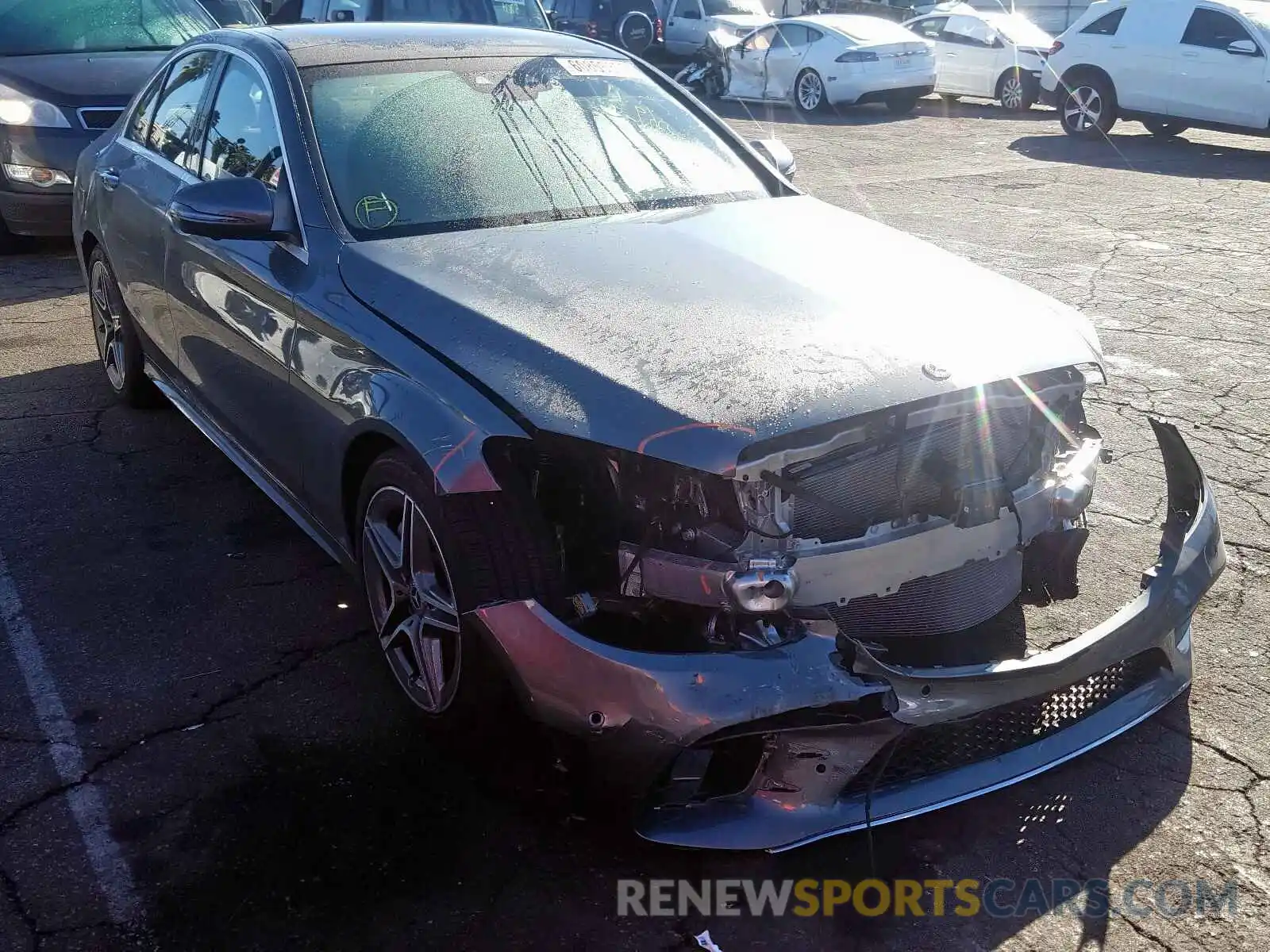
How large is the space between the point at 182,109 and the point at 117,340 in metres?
1.28

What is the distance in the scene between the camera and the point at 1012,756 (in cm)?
294

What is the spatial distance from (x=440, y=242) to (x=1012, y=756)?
6.84ft

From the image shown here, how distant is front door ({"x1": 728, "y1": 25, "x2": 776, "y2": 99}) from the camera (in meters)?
18.3

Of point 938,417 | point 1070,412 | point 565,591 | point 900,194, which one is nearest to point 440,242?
point 565,591

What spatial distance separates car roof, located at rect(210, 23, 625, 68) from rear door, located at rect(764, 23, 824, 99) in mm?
13743

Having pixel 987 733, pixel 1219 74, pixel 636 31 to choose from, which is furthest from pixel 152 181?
pixel 636 31

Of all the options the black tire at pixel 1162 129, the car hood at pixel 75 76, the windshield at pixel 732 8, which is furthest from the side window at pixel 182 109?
the windshield at pixel 732 8

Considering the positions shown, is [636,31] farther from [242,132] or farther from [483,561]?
[483,561]

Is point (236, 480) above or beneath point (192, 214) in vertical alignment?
beneath

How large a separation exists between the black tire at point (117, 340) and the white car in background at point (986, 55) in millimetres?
14439

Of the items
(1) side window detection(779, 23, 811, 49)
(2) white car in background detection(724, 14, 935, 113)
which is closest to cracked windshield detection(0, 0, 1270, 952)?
(2) white car in background detection(724, 14, 935, 113)

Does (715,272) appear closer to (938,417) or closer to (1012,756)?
(938,417)

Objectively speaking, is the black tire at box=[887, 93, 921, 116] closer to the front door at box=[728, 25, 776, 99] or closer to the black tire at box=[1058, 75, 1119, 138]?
the front door at box=[728, 25, 776, 99]

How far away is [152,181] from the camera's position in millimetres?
4977
